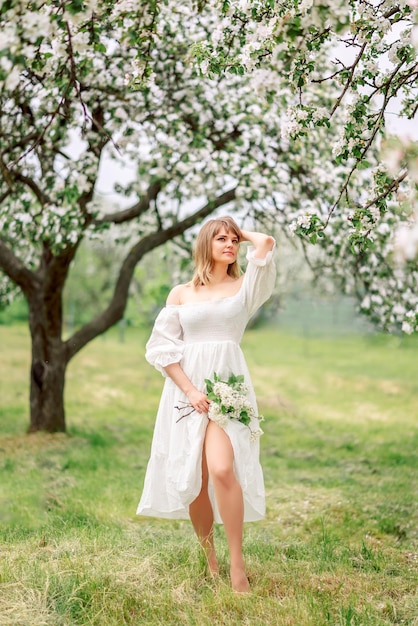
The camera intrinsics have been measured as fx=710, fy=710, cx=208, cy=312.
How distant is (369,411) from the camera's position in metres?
13.9

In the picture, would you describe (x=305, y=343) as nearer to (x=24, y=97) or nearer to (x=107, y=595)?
(x=24, y=97)

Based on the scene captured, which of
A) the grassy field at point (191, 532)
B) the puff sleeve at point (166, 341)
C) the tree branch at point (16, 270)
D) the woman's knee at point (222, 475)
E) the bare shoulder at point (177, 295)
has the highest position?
the tree branch at point (16, 270)

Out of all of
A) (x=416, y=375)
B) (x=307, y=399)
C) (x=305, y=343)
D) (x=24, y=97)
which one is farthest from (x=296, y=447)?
Answer: (x=305, y=343)

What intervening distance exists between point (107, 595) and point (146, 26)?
3.01m

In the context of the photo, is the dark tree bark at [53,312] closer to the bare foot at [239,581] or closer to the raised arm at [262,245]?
the raised arm at [262,245]

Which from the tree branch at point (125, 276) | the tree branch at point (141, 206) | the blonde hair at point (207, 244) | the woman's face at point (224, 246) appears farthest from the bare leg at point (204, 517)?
the tree branch at point (141, 206)

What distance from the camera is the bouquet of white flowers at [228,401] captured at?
13.3 feet

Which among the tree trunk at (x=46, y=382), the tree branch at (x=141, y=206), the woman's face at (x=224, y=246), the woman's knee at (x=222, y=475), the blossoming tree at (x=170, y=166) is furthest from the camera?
the tree trunk at (x=46, y=382)

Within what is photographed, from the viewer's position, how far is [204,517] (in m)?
4.34

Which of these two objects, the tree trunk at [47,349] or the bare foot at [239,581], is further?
the tree trunk at [47,349]

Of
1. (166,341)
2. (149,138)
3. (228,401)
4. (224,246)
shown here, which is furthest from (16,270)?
(228,401)

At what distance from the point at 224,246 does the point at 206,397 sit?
0.93m

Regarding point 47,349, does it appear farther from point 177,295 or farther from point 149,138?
point 177,295

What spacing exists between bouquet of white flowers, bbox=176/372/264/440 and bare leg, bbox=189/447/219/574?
1.20 ft
